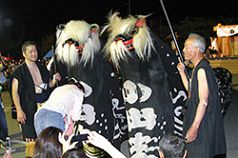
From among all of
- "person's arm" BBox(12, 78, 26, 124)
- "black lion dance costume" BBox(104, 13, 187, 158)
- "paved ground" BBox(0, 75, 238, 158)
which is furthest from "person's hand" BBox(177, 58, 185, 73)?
"person's arm" BBox(12, 78, 26, 124)

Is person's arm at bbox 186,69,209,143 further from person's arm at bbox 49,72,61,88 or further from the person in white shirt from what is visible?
person's arm at bbox 49,72,61,88

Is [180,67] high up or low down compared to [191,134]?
up

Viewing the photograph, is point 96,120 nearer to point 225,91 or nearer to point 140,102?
point 140,102

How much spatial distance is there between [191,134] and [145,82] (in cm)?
68

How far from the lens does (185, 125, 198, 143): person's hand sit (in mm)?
3291

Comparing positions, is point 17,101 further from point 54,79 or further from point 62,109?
point 62,109

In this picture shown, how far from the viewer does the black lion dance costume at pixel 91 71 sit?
4066 millimetres

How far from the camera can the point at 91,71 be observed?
160 inches

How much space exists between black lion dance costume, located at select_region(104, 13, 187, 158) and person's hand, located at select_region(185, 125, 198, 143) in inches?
18.0

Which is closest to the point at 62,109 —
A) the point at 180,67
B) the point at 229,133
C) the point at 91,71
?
the point at 91,71

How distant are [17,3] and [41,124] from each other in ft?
104

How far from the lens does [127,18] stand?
156 inches

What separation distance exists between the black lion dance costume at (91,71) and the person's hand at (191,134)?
42.1 inches

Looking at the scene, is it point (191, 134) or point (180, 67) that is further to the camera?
point (180, 67)
